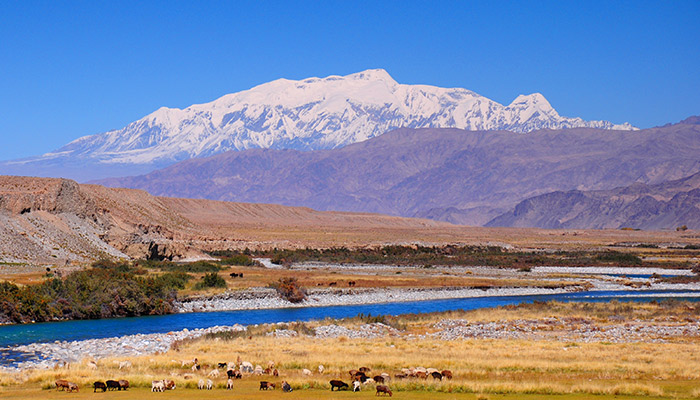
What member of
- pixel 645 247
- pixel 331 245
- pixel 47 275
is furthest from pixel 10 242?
pixel 645 247

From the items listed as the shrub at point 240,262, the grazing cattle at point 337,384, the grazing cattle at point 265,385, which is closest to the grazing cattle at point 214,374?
the grazing cattle at point 265,385

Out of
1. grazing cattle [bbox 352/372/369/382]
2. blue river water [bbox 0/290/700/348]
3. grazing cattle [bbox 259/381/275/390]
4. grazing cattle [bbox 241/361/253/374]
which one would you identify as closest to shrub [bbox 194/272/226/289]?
blue river water [bbox 0/290/700/348]

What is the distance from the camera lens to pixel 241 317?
46188 mm

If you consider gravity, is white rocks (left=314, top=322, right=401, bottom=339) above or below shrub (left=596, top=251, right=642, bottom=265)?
below

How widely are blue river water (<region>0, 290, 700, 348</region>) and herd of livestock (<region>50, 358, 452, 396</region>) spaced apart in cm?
1091

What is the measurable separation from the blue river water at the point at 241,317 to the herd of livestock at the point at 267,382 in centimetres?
1091

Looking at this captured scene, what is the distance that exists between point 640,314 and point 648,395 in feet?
76.7

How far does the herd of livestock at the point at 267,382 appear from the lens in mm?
21719

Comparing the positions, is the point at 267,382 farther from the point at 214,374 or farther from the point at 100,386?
the point at 100,386

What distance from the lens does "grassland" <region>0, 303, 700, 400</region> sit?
2141cm

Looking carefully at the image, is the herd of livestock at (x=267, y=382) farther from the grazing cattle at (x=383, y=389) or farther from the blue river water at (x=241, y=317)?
the blue river water at (x=241, y=317)

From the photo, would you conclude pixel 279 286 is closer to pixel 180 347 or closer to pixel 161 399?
pixel 180 347

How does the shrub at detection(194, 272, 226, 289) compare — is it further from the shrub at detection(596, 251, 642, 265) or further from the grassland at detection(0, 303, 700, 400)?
the shrub at detection(596, 251, 642, 265)

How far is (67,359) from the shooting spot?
29.2 meters
